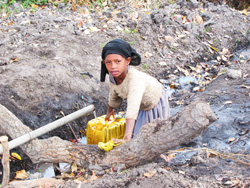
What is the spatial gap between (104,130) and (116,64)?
2.72ft

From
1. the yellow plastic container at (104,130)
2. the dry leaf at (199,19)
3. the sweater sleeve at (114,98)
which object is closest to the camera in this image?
the sweater sleeve at (114,98)

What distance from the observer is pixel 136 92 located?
244 centimetres

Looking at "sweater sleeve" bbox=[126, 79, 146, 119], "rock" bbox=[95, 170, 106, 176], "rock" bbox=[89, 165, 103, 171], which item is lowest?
"rock" bbox=[95, 170, 106, 176]

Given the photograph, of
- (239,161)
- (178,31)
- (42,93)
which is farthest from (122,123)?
(178,31)

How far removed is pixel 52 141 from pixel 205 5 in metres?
7.31

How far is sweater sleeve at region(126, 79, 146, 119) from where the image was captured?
7.88 ft

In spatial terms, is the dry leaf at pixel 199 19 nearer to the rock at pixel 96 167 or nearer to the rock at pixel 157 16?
the rock at pixel 157 16

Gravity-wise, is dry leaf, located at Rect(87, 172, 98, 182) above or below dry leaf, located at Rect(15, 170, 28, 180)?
above

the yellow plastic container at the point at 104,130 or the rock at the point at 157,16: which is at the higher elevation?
the rock at the point at 157,16

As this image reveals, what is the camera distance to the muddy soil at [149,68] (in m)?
2.41

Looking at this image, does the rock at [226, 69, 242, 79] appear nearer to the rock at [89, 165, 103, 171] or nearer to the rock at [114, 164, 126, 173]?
the rock at [114, 164, 126, 173]

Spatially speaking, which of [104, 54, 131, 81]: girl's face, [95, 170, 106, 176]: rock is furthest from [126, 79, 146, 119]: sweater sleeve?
[95, 170, 106, 176]: rock

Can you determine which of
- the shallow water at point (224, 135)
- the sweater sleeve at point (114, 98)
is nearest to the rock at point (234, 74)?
the shallow water at point (224, 135)

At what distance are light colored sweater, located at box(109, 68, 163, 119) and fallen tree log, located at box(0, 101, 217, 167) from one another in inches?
9.7
